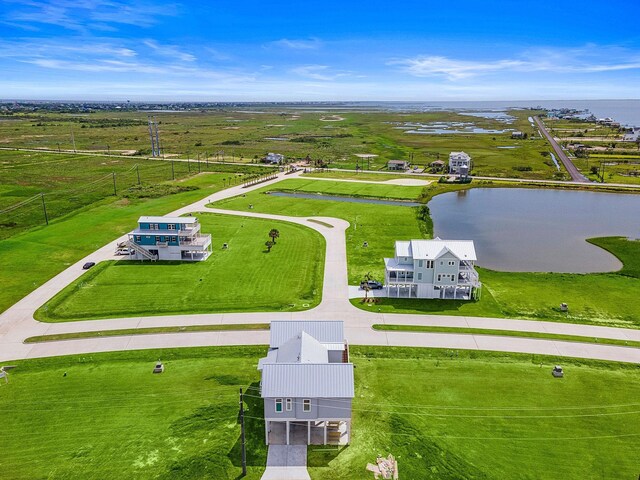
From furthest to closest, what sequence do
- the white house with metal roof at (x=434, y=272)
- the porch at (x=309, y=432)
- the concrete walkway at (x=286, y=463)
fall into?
the white house with metal roof at (x=434, y=272) < the porch at (x=309, y=432) < the concrete walkway at (x=286, y=463)

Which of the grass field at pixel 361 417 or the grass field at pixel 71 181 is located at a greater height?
the grass field at pixel 71 181

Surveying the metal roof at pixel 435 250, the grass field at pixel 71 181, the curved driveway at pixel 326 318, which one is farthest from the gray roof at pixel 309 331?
the grass field at pixel 71 181

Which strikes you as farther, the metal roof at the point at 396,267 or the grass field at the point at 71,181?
the grass field at the point at 71,181

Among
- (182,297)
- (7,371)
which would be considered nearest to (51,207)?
(182,297)

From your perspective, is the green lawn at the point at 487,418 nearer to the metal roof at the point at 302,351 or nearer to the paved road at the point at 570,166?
the metal roof at the point at 302,351

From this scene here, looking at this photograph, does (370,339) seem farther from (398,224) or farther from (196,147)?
(196,147)
